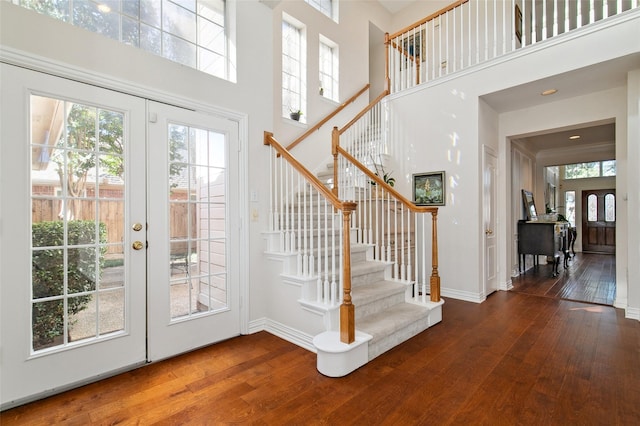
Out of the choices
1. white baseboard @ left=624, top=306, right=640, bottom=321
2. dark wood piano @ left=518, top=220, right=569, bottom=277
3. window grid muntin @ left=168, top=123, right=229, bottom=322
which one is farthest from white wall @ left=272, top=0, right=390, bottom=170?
white baseboard @ left=624, top=306, right=640, bottom=321

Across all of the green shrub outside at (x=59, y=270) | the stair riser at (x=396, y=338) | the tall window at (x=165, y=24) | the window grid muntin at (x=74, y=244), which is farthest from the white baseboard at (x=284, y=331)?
the tall window at (x=165, y=24)

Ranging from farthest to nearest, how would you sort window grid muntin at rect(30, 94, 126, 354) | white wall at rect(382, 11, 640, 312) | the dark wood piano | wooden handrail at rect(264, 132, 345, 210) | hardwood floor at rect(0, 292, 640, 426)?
the dark wood piano < white wall at rect(382, 11, 640, 312) < wooden handrail at rect(264, 132, 345, 210) < window grid muntin at rect(30, 94, 126, 354) < hardwood floor at rect(0, 292, 640, 426)

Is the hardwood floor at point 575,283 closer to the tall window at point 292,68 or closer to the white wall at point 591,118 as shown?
the white wall at point 591,118

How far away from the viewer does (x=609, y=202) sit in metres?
8.91

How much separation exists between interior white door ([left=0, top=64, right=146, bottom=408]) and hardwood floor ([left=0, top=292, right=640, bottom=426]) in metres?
0.25

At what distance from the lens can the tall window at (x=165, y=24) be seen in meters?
2.32

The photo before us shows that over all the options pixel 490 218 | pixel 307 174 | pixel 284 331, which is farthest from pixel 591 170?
pixel 284 331

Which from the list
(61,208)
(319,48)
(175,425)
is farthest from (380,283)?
(319,48)

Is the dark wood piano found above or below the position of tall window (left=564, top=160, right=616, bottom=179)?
below

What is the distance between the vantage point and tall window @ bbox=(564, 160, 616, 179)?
885 cm

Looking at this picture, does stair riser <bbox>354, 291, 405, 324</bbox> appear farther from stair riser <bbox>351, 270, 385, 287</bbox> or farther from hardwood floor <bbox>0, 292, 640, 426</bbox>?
hardwood floor <bbox>0, 292, 640, 426</bbox>

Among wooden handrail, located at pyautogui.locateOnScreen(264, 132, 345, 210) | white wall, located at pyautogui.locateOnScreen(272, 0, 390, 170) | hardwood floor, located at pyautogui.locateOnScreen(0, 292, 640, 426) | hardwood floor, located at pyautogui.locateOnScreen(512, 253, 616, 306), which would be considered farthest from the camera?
white wall, located at pyautogui.locateOnScreen(272, 0, 390, 170)

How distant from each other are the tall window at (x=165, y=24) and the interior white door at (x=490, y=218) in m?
3.69

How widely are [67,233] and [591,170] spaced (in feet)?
41.1
